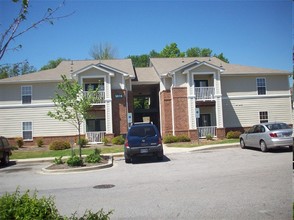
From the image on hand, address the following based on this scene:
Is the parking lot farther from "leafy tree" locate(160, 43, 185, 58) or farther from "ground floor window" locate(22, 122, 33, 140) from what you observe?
"leafy tree" locate(160, 43, 185, 58)

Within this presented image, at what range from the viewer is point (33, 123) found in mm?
28094

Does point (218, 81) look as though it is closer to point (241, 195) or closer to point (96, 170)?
point (96, 170)

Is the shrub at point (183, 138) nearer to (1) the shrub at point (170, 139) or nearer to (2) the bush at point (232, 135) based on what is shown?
(1) the shrub at point (170, 139)

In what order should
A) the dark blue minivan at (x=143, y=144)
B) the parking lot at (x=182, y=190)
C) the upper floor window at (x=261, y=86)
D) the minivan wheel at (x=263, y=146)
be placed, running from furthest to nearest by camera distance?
the upper floor window at (x=261, y=86), the minivan wheel at (x=263, y=146), the dark blue minivan at (x=143, y=144), the parking lot at (x=182, y=190)

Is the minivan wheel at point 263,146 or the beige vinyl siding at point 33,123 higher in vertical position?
the beige vinyl siding at point 33,123

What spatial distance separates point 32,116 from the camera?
92.4 feet

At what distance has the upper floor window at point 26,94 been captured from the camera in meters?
28.4

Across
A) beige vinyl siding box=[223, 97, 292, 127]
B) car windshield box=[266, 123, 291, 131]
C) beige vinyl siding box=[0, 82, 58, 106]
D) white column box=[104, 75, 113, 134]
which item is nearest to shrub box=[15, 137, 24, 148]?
beige vinyl siding box=[0, 82, 58, 106]

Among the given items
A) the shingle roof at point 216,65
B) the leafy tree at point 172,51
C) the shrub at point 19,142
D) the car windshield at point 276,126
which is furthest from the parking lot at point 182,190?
the leafy tree at point 172,51

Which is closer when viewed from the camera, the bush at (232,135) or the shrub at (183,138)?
the shrub at (183,138)

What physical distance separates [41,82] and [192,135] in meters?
15.0

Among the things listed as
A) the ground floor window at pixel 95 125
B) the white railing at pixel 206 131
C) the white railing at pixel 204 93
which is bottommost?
the white railing at pixel 206 131

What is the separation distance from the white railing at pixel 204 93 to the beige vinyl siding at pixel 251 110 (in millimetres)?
2337

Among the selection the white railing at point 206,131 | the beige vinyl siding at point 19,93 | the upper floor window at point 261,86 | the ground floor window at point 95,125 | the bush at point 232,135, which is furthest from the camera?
the upper floor window at point 261,86
